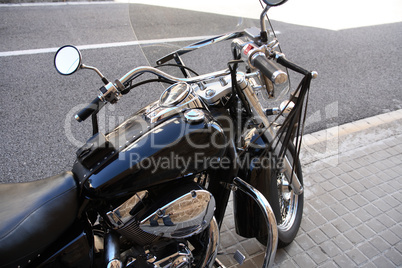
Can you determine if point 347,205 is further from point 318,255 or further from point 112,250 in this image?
point 112,250

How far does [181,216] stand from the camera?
1.57m

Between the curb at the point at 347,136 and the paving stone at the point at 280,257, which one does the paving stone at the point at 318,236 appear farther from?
the curb at the point at 347,136

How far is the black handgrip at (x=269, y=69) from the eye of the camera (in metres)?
1.39

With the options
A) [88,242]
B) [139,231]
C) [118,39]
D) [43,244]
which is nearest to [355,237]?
[139,231]

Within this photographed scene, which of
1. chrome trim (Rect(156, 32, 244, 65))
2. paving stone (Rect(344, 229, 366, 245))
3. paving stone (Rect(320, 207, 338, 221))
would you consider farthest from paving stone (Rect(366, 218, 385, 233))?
chrome trim (Rect(156, 32, 244, 65))

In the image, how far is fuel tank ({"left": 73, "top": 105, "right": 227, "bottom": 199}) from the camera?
1.48m

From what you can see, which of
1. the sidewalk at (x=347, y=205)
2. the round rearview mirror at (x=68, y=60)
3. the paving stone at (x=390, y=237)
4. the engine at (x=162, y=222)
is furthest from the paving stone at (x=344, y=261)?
the round rearview mirror at (x=68, y=60)

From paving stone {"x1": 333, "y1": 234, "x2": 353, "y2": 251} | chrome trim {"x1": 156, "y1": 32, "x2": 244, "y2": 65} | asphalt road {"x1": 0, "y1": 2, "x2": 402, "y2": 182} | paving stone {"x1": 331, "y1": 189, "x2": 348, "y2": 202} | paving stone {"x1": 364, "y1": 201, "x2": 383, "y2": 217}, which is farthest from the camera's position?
paving stone {"x1": 331, "y1": 189, "x2": 348, "y2": 202}

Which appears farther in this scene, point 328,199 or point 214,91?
point 328,199

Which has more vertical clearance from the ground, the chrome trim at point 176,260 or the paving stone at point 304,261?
the chrome trim at point 176,260

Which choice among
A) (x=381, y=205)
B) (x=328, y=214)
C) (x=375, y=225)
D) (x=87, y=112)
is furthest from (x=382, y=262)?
(x=87, y=112)

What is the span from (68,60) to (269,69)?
896 millimetres

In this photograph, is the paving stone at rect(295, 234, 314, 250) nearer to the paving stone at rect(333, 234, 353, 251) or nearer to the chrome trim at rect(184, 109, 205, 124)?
the paving stone at rect(333, 234, 353, 251)

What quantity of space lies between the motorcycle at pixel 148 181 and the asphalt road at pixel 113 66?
48 cm
